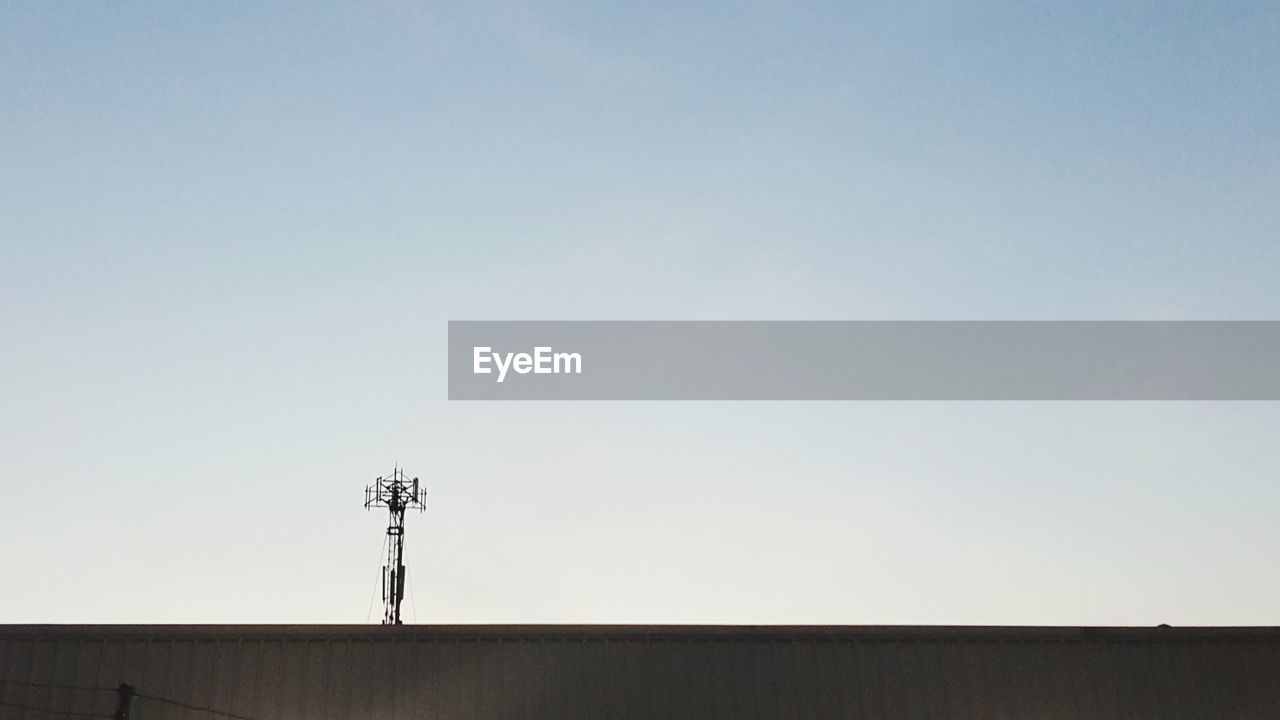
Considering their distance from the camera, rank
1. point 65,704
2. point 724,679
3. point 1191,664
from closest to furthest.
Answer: point 65,704 → point 724,679 → point 1191,664

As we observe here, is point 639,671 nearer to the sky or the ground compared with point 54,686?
nearer to the sky

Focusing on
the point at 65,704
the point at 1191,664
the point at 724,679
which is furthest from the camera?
the point at 1191,664

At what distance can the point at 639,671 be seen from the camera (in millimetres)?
20594

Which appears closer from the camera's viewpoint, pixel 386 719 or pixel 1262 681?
pixel 386 719

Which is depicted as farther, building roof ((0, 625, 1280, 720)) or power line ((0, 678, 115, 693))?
building roof ((0, 625, 1280, 720))

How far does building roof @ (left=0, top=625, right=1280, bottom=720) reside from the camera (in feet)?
63.4

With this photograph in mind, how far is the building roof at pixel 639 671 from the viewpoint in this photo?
19.3 m

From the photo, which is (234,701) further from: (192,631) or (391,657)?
(391,657)

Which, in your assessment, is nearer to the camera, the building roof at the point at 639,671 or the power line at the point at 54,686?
the power line at the point at 54,686

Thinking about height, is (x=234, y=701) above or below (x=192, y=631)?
below

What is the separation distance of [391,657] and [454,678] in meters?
1.32

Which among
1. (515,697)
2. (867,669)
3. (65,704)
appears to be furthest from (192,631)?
(867,669)

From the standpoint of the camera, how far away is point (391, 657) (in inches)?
790

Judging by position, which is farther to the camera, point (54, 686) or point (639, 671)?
point (639, 671)
